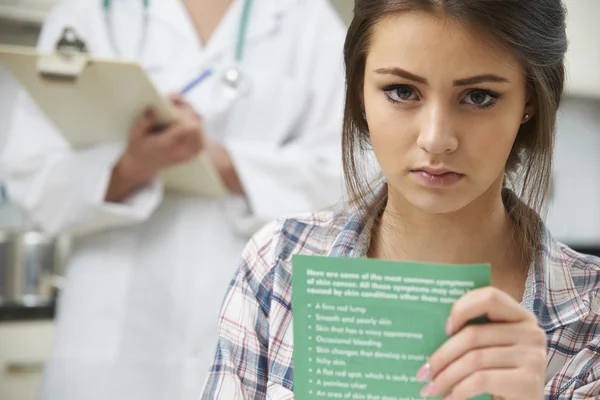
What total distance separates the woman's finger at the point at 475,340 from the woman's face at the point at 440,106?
0.16 m

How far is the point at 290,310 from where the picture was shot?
836mm

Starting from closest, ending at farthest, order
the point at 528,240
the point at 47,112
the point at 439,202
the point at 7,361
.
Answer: the point at 439,202
the point at 528,240
the point at 47,112
the point at 7,361

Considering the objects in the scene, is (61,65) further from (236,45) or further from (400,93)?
(400,93)

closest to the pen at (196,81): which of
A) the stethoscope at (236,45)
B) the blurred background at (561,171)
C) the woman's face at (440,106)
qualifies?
the stethoscope at (236,45)

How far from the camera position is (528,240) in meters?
0.84

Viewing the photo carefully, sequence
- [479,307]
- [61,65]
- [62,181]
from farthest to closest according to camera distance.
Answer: [62,181]
[61,65]
[479,307]

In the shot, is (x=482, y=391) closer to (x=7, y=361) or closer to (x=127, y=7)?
(x=127, y=7)

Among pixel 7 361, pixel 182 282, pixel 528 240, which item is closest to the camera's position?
pixel 528 240

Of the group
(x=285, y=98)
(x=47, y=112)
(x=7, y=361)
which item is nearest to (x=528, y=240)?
(x=285, y=98)

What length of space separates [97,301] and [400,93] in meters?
0.80

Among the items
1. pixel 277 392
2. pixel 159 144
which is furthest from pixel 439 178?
pixel 159 144

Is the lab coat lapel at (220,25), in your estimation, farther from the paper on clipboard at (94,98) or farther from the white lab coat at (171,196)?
the paper on clipboard at (94,98)

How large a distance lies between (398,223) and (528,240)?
14 cm

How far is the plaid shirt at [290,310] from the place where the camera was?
78cm
